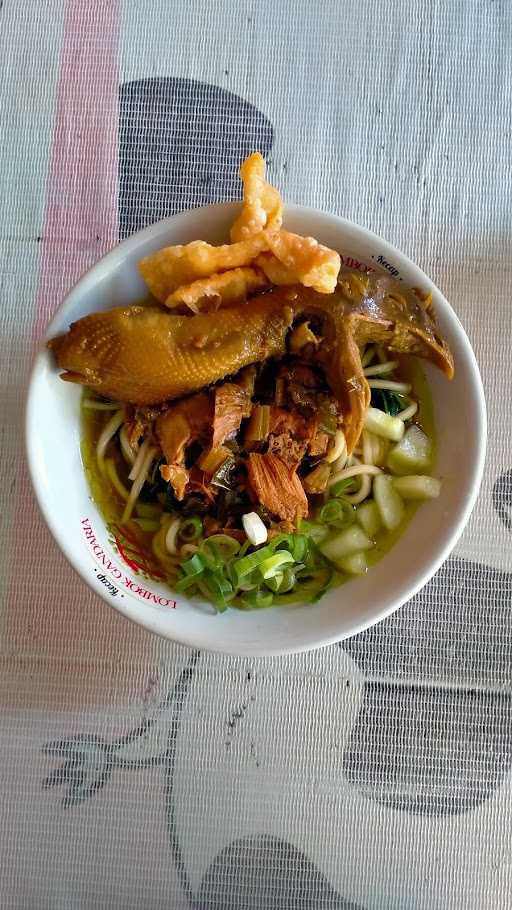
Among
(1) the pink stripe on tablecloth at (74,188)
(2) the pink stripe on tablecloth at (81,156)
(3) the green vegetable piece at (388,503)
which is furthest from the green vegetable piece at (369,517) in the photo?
(2) the pink stripe on tablecloth at (81,156)

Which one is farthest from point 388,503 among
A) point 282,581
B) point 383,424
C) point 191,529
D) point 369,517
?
point 191,529

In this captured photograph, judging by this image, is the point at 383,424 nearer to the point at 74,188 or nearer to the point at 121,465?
the point at 121,465

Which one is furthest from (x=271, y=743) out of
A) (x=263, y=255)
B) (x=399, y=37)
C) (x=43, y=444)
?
(x=399, y=37)

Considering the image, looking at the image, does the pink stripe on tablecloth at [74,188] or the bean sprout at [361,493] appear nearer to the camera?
the bean sprout at [361,493]

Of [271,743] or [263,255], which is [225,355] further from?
[271,743]

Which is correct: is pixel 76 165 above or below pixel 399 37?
below

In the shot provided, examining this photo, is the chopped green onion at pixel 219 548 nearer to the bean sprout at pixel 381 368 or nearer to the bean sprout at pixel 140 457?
the bean sprout at pixel 140 457

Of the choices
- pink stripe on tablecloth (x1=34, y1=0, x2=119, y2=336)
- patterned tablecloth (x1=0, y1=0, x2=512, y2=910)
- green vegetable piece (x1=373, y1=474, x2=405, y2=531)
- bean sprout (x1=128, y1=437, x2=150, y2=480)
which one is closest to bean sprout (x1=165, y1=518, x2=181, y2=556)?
bean sprout (x1=128, y1=437, x2=150, y2=480)

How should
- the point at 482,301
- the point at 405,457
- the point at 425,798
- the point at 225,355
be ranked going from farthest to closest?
the point at 482,301 → the point at 425,798 → the point at 405,457 → the point at 225,355
